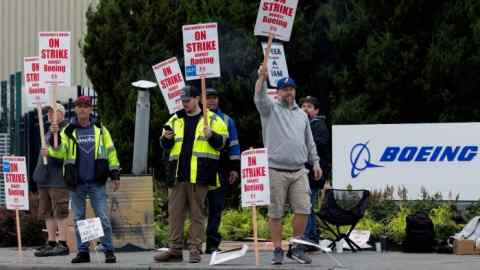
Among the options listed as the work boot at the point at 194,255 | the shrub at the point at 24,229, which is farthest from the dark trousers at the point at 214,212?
the shrub at the point at 24,229

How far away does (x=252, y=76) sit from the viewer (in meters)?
24.7

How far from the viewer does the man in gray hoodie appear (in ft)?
43.9

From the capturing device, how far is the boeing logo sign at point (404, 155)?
61.0 feet

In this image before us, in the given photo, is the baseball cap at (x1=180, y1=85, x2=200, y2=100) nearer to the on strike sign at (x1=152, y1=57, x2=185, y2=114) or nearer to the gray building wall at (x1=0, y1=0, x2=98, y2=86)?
the on strike sign at (x1=152, y1=57, x2=185, y2=114)

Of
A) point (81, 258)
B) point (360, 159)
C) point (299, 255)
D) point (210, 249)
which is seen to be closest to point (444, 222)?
point (360, 159)

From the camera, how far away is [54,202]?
15.2 metres

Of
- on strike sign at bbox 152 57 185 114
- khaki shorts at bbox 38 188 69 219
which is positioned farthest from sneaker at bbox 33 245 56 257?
on strike sign at bbox 152 57 185 114

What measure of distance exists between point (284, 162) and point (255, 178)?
43 centimetres

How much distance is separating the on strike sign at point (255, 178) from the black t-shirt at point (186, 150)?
0.79 m

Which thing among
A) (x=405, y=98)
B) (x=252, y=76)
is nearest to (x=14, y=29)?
(x=252, y=76)

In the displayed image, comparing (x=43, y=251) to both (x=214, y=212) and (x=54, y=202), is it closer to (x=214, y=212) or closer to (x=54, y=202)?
(x=54, y=202)

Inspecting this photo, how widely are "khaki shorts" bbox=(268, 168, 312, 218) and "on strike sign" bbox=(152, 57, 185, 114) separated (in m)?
2.79

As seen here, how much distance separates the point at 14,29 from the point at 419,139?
15.5 m

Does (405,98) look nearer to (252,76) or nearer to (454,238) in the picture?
(252,76)
